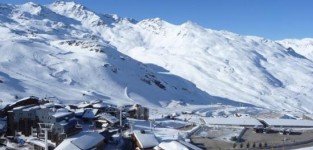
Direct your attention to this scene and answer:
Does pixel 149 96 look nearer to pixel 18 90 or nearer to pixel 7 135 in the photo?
pixel 18 90

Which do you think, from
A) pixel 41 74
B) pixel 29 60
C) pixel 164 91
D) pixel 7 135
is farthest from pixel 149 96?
pixel 7 135

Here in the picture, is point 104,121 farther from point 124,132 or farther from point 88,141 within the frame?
point 88,141

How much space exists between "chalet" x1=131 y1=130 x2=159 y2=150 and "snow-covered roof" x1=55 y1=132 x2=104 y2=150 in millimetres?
4133

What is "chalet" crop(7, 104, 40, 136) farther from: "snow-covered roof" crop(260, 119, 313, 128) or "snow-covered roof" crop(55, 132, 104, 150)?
"snow-covered roof" crop(260, 119, 313, 128)

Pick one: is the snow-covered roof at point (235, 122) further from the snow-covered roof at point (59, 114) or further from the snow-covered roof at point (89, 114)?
the snow-covered roof at point (59, 114)

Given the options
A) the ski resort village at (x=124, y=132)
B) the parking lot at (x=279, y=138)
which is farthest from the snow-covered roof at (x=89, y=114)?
the parking lot at (x=279, y=138)

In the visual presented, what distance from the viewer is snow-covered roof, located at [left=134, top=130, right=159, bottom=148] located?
53.8 metres

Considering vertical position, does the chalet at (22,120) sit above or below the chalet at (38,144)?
above

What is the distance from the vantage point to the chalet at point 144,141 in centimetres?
5372

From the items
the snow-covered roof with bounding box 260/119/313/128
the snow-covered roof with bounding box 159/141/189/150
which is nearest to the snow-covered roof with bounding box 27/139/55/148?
the snow-covered roof with bounding box 159/141/189/150

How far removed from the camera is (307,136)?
6994cm

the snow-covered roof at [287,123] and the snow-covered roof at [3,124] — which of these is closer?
the snow-covered roof at [3,124]

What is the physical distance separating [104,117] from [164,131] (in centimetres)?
905

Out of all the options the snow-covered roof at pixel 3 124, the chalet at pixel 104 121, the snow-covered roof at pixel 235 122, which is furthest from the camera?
the snow-covered roof at pixel 235 122
